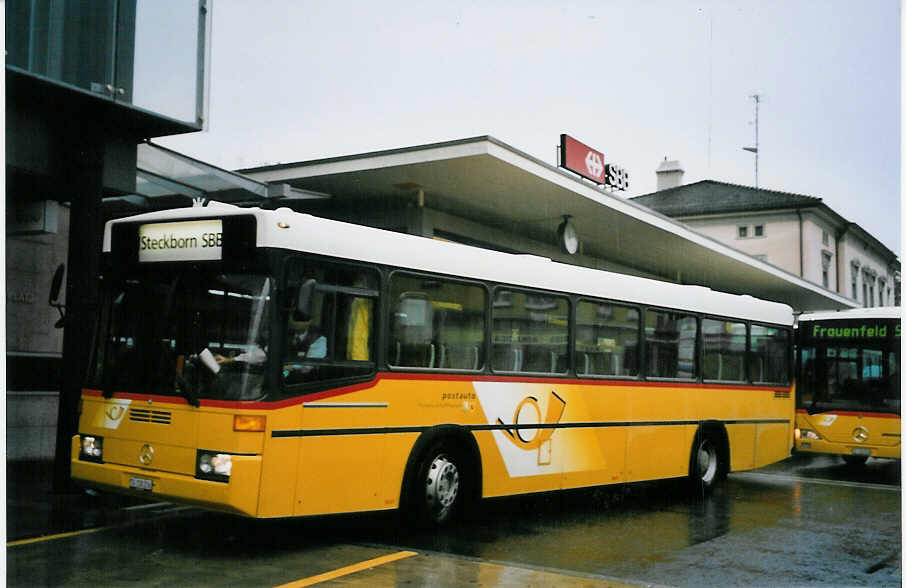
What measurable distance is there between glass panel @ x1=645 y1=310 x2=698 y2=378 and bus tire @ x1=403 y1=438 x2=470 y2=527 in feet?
11.5

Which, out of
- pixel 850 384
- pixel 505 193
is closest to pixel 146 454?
pixel 505 193

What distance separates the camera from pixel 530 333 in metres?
10.2

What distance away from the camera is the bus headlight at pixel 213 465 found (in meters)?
7.51

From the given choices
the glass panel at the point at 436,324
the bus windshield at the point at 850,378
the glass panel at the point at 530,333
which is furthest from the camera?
the bus windshield at the point at 850,378

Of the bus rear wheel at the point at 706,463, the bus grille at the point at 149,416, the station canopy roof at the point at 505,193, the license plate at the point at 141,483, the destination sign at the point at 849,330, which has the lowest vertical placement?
the bus rear wheel at the point at 706,463

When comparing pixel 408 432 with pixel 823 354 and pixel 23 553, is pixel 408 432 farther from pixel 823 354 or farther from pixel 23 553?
pixel 823 354

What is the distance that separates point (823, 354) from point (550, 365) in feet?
25.9

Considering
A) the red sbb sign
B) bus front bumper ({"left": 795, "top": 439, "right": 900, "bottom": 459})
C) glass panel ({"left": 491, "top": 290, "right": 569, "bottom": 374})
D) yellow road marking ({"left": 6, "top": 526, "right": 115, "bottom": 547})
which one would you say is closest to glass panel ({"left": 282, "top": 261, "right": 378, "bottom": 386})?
glass panel ({"left": 491, "top": 290, "right": 569, "bottom": 374})

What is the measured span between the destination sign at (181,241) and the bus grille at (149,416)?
4.10 feet

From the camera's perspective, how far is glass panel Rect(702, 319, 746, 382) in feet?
43.0

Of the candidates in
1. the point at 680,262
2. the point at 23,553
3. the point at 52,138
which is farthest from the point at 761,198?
the point at 23,553

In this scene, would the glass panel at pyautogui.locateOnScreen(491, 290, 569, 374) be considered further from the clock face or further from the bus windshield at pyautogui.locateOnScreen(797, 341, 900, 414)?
the clock face

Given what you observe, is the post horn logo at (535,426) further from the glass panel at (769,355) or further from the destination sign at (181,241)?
the glass panel at (769,355)

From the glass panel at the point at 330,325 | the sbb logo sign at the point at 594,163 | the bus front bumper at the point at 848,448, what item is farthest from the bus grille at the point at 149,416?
the sbb logo sign at the point at 594,163
